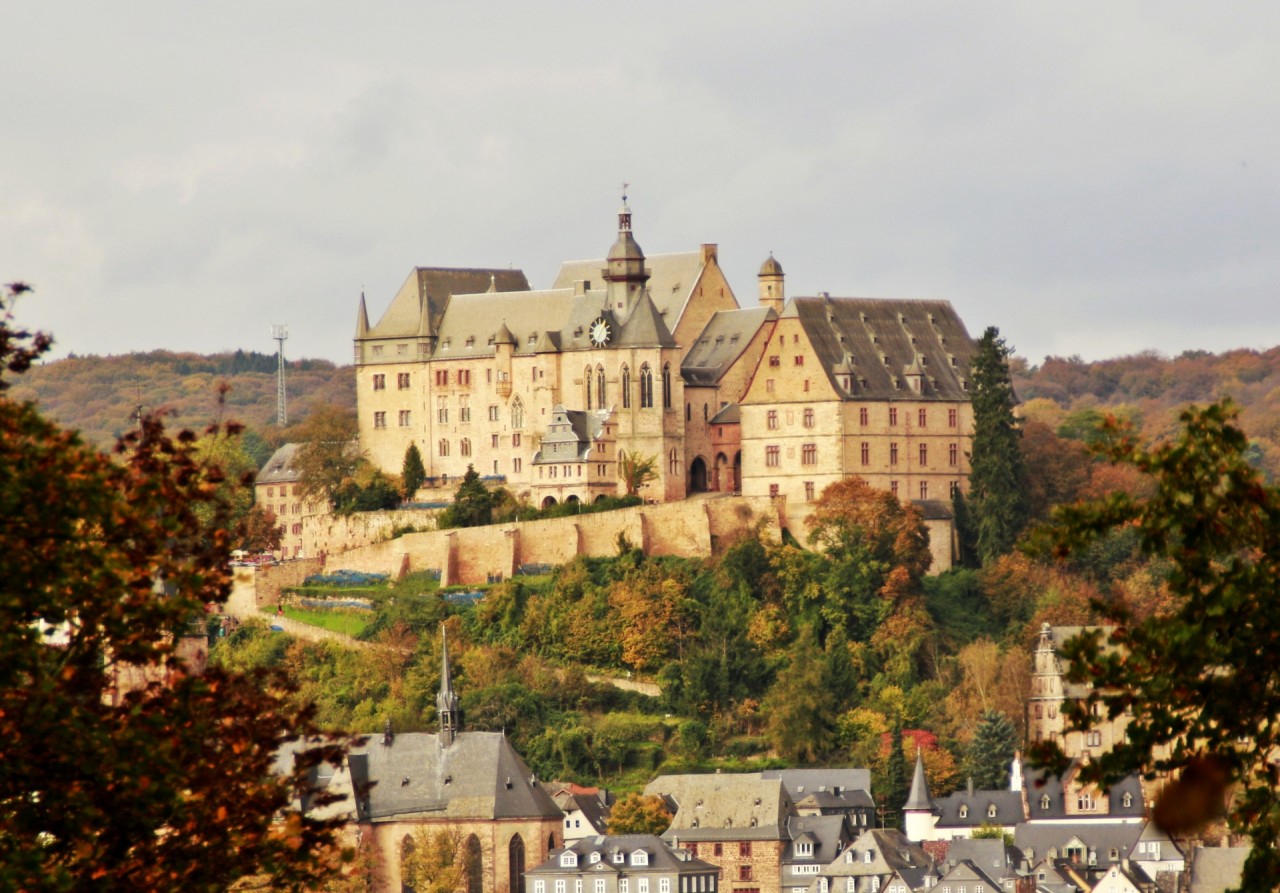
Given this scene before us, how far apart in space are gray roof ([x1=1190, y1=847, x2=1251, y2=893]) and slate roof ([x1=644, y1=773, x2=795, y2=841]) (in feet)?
42.1

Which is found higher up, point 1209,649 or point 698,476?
point 698,476

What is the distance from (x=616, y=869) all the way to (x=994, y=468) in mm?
18527

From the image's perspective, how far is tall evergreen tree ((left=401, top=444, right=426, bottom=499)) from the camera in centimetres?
11106

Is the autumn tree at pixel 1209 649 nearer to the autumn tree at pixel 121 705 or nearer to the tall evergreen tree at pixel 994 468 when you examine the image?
the autumn tree at pixel 121 705

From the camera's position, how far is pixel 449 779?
97.4m

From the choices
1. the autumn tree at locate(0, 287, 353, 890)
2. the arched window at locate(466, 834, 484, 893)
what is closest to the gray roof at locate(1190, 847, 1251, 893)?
the arched window at locate(466, 834, 484, 893)

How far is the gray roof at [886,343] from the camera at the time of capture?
4139 inches

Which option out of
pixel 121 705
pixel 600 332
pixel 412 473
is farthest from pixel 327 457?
pixel 121 705

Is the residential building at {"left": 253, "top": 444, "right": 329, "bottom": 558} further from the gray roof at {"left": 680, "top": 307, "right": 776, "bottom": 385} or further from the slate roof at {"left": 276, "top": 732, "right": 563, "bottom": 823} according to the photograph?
the slate roof at {"left": 276, "top": 732, "right": 563, "bottom": 823}

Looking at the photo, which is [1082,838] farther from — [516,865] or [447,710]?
[447,710]

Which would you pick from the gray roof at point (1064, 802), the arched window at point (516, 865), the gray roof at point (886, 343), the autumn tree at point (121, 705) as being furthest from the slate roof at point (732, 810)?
the autumn tree at point (121, 705)

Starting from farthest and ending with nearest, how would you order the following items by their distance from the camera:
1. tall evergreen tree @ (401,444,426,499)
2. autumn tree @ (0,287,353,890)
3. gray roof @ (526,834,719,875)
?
tall evergreen tree @ (401,444,426,499)
gray roof @ (526,834,719,875)
autumn tree @ (0,287,353,890)

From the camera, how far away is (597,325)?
10844 cm

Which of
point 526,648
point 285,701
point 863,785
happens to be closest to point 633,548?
point 526,648
